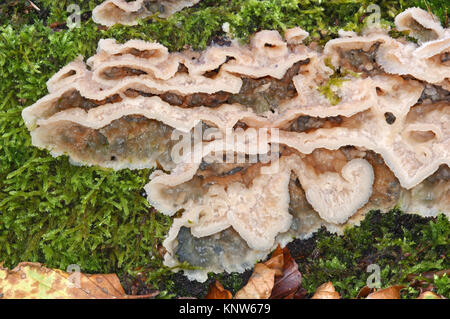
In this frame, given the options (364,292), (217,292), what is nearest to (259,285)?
(217,292)

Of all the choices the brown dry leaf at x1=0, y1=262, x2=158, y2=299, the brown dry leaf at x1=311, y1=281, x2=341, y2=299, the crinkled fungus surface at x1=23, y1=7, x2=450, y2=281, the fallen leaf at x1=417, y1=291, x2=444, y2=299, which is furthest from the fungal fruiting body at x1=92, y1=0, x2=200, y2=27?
the fallen leaf at x1=417, y1=291, x2=444, y2=299

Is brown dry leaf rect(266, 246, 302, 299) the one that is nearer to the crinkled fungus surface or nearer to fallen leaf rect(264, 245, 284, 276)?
fallen leaf rect(264, 245, 284, 276)

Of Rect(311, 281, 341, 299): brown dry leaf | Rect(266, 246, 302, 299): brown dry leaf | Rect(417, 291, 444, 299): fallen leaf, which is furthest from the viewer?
Rect(266, 246, 302, 299): brown dry leaf

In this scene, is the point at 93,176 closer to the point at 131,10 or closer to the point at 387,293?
the point at 131,10

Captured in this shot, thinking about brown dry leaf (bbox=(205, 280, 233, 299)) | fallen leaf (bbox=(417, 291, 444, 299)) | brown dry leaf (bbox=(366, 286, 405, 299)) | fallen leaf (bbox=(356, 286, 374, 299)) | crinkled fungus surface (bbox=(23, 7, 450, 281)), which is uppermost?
crinkled fungus surface (bbox=(23, 7, 450, 281))

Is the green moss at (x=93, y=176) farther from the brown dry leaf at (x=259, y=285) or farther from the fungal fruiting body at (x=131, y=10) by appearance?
the brown dry leaf at (x=259, y=285)

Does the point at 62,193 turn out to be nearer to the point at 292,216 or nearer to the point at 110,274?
the point at 110,274
